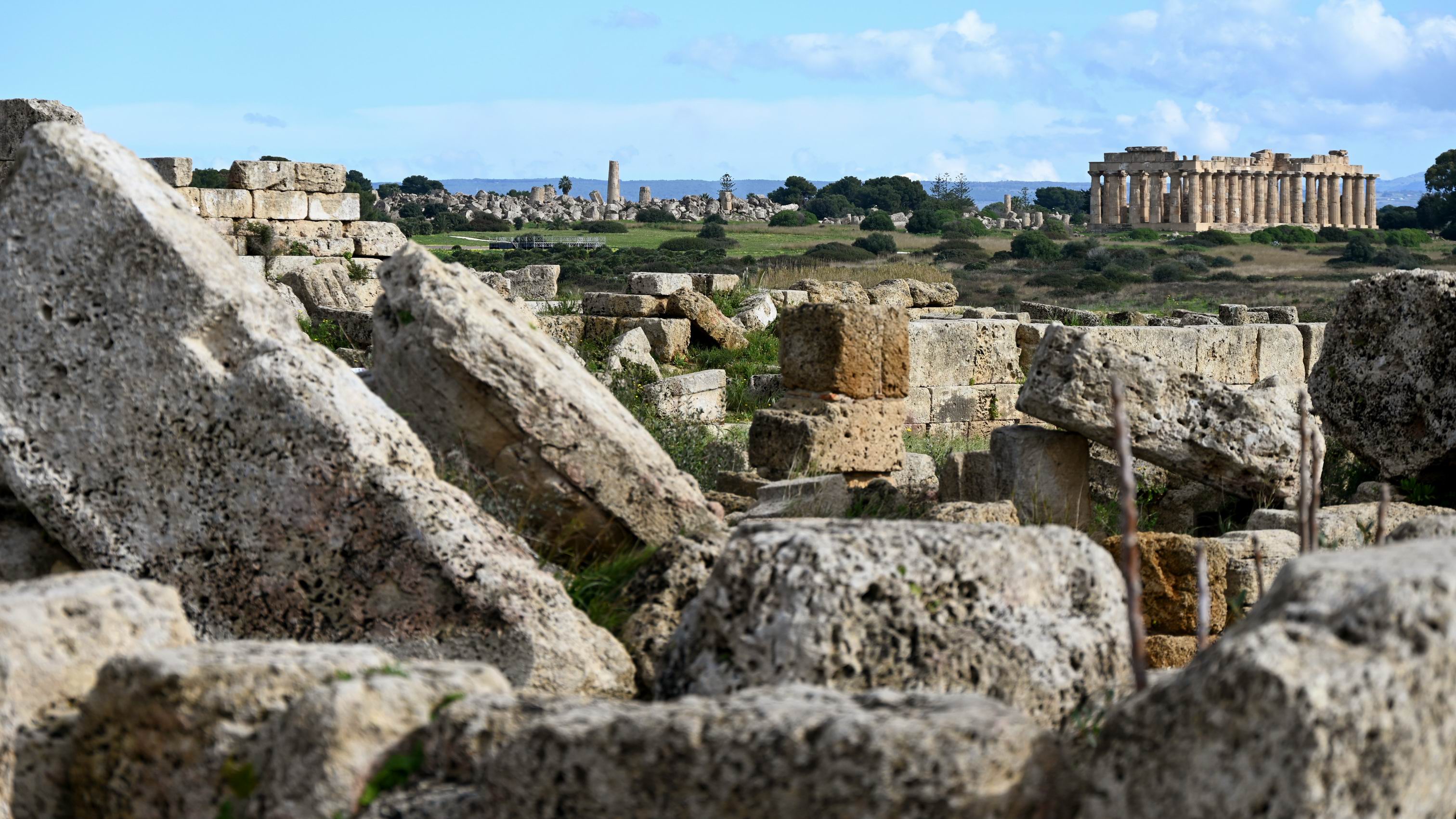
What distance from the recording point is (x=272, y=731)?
2953 millimetres

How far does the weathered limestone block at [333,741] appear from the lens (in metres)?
2.82

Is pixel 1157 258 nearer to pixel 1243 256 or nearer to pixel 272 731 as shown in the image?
pixel 1243 256

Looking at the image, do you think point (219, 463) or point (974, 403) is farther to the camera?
point (974, 403)

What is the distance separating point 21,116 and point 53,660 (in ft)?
47.7

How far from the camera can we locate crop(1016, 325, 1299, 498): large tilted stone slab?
7.24 meters

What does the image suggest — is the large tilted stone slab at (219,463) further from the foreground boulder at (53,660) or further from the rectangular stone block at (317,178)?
the rectangular stone block at (317,178)

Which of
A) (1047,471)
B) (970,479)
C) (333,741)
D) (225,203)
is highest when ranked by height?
(225,203)

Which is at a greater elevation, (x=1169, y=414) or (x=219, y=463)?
(x=219, y=463)

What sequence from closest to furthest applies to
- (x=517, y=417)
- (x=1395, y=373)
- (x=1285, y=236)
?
(x=517, y=417) < (x=1395, y=373) < (x=1285, y=236)

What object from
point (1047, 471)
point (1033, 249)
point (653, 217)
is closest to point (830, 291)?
point (1047, 471)

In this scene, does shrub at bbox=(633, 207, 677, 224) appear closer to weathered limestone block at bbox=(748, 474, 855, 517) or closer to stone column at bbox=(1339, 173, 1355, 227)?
stone column at bbox=(1339, 173, 1355, 227)

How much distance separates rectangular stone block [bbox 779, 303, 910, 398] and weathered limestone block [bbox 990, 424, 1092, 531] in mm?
1483

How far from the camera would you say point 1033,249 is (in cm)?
5225

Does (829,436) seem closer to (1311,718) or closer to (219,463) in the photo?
(219,463)
